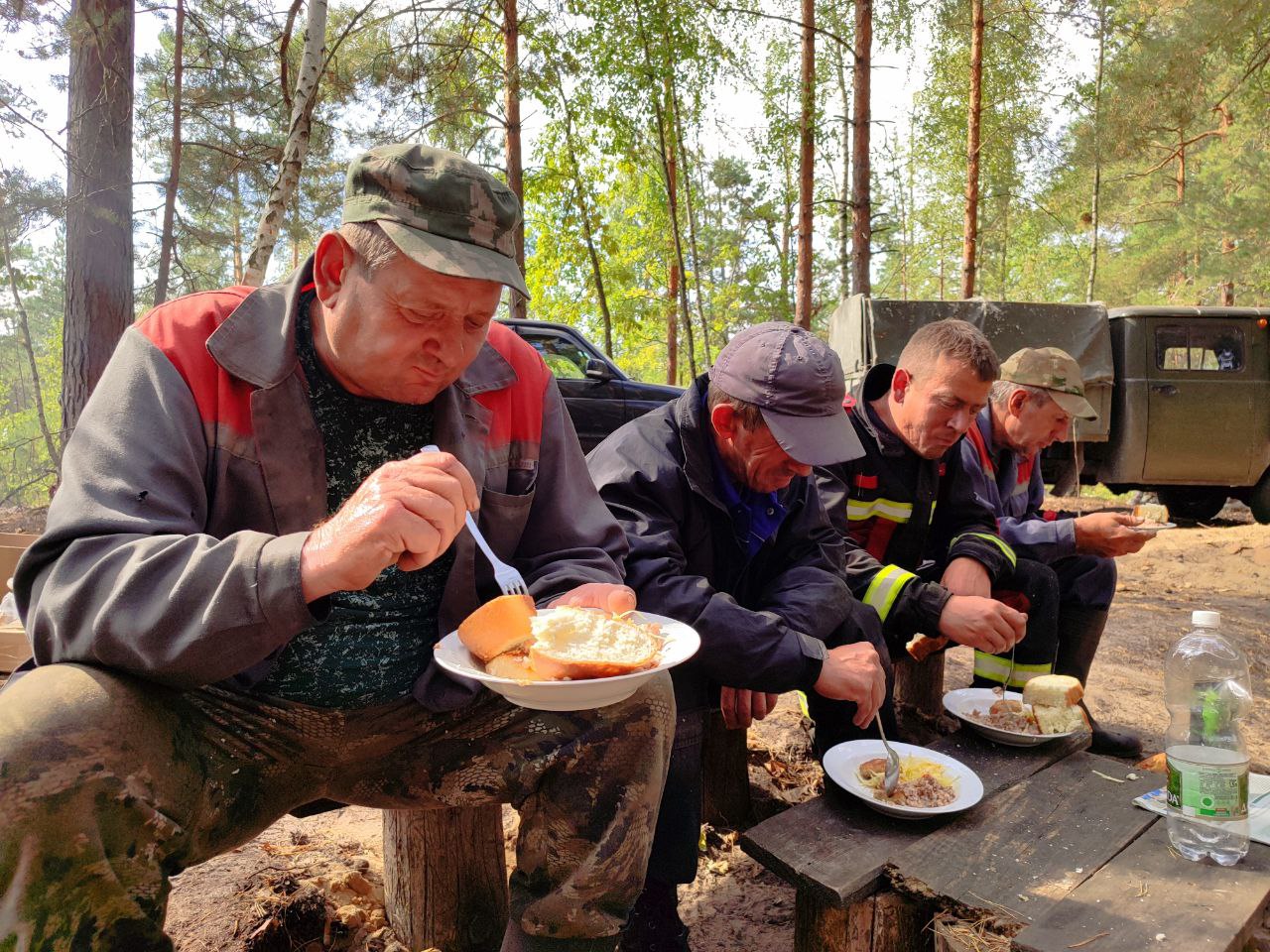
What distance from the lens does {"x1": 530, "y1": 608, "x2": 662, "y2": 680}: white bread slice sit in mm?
1311

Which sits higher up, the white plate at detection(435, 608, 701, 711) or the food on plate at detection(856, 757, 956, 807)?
the white plate at detection(435, 608, 701, 711)

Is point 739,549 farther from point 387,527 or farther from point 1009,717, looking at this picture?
point 387,527

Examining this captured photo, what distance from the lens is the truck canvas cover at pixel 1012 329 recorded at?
9.48 meters

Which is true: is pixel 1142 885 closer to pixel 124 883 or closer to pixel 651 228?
pixel 124 883

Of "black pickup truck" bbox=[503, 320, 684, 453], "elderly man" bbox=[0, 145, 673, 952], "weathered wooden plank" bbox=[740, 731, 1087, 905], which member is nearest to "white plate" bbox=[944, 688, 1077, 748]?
"weathered wooden plank" bbox=[740, 731, 1087, 905]

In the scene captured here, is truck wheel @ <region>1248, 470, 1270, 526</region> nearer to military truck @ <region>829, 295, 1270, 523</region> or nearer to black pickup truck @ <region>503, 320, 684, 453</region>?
military truck @ <region>829, 295, 1270, 523</region>

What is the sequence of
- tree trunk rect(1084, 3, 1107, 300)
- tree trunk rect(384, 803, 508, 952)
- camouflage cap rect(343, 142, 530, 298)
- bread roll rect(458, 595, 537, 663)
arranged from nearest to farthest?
1. bread roll rect(458, 595, 537, 663)
2. camouflage cap rect(343, 142, 530, 298)
3. tree trunk rect(384, 803, 508, 952)
4. tree trunk rect(1084, 3, 1107, 300)

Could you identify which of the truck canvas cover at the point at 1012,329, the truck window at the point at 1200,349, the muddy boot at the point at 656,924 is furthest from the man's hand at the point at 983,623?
the truck window at the point at 1200,349

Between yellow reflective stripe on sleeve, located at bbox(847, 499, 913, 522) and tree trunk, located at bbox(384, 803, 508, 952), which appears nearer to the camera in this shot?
tree trunk, located at bbox(384, 803, 508, 952)

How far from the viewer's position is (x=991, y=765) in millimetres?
2406

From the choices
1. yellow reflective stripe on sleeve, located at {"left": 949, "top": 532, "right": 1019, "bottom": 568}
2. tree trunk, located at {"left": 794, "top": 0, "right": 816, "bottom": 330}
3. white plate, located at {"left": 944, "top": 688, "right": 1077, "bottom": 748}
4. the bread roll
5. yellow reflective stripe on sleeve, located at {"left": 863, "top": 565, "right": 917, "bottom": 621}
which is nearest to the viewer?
the bread roll

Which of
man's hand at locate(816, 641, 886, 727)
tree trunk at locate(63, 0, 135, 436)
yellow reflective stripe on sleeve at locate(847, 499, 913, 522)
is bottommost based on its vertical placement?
man's hand at locate(816, 641, 886, 727)

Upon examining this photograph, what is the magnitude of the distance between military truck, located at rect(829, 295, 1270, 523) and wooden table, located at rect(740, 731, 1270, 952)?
7.55m

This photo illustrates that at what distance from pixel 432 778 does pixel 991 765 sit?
163cm
